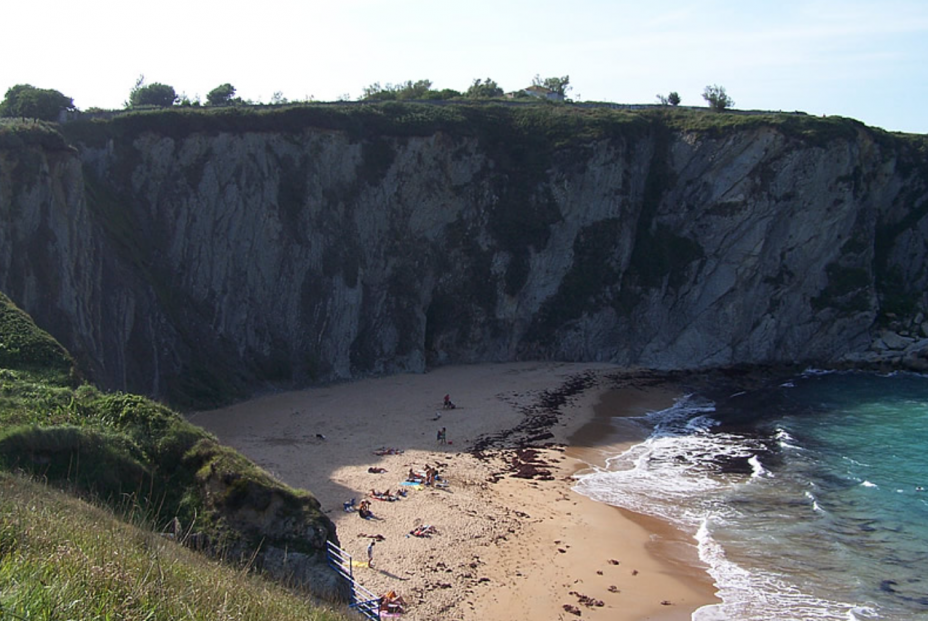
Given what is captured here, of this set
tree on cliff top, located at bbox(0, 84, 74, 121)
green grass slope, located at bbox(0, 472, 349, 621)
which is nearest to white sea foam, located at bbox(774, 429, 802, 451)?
green grass slope, located at bbox(0, 472, 349, 621)

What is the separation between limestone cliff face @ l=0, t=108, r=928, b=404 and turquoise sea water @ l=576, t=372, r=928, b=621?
865 centimetres

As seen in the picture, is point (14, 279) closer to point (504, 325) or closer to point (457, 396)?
point (457, 396)

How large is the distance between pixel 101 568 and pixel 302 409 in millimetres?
29693

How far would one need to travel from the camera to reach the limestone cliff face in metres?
39.8

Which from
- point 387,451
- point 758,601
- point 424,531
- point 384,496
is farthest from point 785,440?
point 424,531

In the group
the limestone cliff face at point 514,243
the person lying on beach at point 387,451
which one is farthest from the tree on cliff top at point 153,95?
the person lying on beach at point 387,451

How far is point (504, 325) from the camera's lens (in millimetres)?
47906

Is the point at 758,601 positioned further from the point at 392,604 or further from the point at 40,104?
the point at 40,104

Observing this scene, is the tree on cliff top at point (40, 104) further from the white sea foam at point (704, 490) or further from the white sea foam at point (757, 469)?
the white sea foam at point (757, 469)

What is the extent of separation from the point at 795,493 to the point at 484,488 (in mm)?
11027

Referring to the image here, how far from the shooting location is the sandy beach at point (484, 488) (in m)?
19.0

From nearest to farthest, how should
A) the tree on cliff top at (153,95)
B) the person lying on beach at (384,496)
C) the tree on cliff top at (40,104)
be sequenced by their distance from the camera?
the person lying on beach at (384,496) < the tree on cliff top at (40,104) < the tree on cliff top at (153,95)

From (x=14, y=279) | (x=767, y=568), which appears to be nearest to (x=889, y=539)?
(x=767, y=568)

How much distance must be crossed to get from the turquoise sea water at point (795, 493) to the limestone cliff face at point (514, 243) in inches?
341
